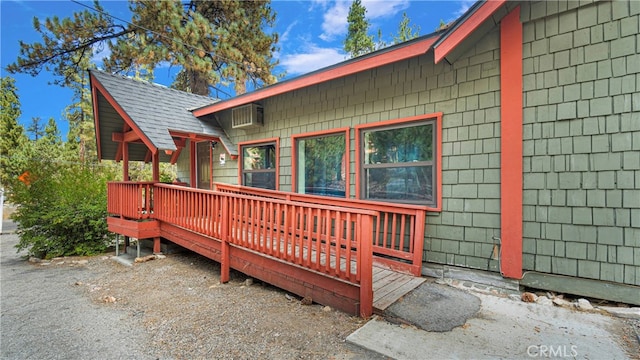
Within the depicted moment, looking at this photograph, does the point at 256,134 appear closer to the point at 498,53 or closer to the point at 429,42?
the point at 429,42

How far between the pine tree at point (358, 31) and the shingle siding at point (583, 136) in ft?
42.3

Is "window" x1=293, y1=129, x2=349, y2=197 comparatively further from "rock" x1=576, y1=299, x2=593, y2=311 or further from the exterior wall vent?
"rock" x1=576, y1=299, x2=593, y2=311

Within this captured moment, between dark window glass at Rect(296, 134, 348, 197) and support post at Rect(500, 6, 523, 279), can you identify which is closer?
support post at Rect(500, 6, 523, 279)

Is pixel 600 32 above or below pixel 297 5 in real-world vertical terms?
below

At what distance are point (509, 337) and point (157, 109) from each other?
22.6 feet

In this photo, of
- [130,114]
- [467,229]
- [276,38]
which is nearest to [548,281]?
[467,229]

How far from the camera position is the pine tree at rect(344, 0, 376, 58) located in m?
14.9

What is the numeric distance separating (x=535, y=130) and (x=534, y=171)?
17.8 inches

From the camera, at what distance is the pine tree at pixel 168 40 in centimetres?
947

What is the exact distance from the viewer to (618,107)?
273cm

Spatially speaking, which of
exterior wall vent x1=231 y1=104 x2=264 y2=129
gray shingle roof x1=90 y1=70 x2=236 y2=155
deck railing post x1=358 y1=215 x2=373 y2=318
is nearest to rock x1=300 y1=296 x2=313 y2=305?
deck railing post x1=358 y1=215 x2=373 y2=318

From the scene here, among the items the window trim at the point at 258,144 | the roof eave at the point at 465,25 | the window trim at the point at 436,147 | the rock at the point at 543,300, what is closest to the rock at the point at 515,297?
the rock at the point at 543,300

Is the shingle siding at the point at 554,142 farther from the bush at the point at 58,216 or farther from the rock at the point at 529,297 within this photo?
the bush at the point at 58,216

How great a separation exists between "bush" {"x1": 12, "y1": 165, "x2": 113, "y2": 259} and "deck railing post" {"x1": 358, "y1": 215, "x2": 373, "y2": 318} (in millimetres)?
6501
